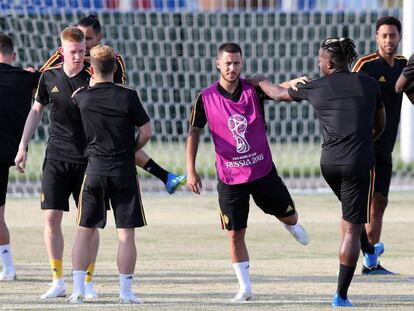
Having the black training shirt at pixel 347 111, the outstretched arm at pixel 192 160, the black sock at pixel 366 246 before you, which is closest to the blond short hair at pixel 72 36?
the outstretched arm at pixel 192 160

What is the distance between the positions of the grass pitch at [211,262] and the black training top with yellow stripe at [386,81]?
1.17 metres

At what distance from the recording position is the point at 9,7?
1880 cm

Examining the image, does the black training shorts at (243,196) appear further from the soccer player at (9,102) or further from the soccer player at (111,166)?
the soccer player at (9,102)

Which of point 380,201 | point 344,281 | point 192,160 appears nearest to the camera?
point 344,281

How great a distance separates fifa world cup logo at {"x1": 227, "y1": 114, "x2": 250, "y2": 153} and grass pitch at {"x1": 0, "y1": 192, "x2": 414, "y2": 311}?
116 centimetres

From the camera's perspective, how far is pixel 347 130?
329 inches

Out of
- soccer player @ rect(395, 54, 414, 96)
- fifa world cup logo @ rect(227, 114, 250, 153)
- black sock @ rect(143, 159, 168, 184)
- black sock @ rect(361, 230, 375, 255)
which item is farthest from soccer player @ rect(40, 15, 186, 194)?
black sock @ rect(361, 230, 375, 255)

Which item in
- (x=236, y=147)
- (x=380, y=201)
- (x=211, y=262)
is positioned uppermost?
(x=236, y=147)

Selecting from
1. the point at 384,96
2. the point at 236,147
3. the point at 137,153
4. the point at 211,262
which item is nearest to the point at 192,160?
the point at 236,147

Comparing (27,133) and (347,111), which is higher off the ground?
(347,111)

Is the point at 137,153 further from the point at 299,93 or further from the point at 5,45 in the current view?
the point at 5,45

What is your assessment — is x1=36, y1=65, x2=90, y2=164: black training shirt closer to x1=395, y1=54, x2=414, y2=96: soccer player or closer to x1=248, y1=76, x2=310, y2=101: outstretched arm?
x1=248, y1=76, x2=310, y2=101: outstretched arm

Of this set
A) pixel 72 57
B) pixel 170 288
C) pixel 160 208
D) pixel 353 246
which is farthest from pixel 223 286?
pixel 160 208

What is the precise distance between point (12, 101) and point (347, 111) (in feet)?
10.8
